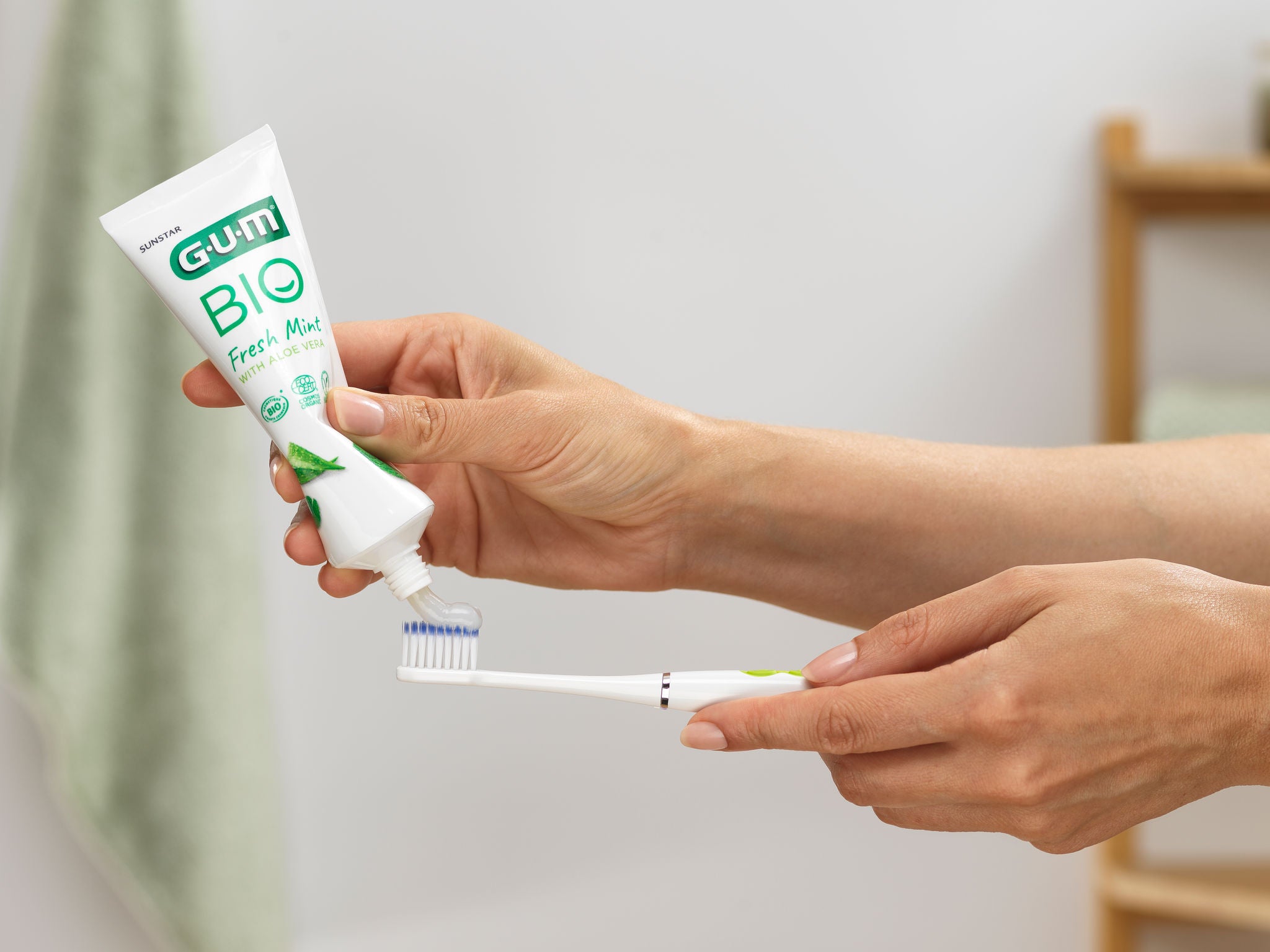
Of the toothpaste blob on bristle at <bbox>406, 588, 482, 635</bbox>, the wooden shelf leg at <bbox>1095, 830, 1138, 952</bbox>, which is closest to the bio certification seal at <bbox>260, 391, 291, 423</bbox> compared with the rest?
the toothpaste blob on bristle at <bbox>406, 588, 482, 635</bbox>

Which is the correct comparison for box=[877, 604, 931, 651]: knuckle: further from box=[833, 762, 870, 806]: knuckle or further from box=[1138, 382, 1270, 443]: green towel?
box=[1138, 382, 1270, 443]: green towel

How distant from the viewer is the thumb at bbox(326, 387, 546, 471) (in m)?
0.43

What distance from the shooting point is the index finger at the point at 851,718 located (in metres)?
0.41

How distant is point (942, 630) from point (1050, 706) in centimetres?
5

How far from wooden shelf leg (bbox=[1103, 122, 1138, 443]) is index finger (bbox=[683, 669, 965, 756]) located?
1.75 ft

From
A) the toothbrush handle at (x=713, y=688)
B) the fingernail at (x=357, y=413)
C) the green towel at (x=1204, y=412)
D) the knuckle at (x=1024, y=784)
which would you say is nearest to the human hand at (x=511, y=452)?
the fingernail at (x=357, y=413)

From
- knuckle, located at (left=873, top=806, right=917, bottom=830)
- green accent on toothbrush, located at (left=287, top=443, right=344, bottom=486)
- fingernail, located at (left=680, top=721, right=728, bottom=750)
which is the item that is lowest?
knuckle, located at (left=873, top=806, right=917, bottom=830)

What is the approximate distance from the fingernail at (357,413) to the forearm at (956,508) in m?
0.21

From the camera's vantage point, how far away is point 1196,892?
80 centimetres

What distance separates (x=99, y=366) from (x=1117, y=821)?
2.02 ft

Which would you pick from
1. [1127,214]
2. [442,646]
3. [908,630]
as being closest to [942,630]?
[908,630]

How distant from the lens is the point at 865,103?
0.82 meters

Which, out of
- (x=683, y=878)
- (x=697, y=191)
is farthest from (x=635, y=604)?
(x=697, y=191)

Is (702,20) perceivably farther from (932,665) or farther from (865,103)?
(932,665)
